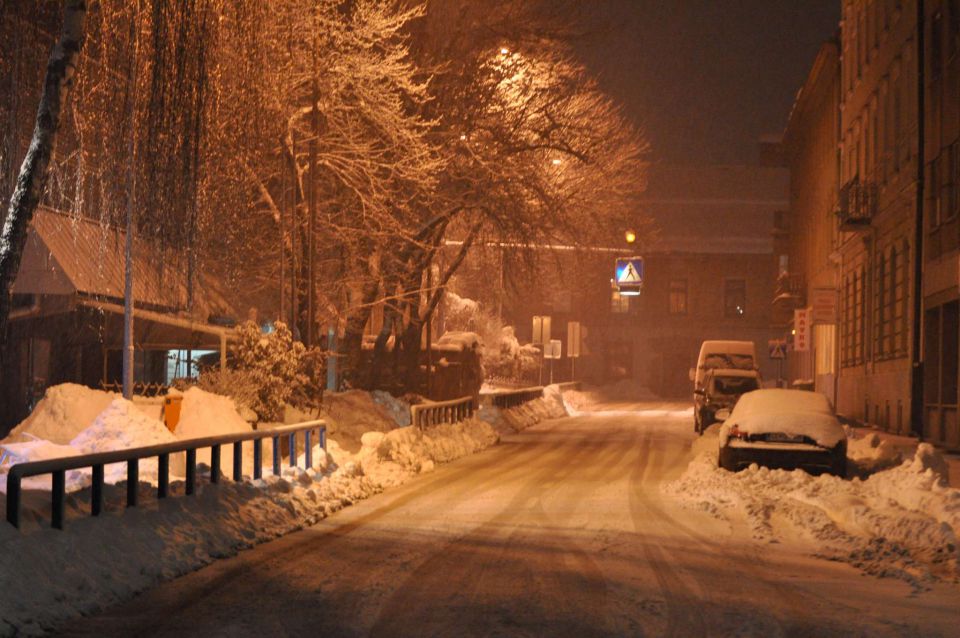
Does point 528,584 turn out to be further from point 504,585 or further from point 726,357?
point 726,357

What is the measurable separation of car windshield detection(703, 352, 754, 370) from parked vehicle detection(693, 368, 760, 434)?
271 inches

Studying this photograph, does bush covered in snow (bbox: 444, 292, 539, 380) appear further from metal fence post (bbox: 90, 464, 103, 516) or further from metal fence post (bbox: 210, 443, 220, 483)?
metal fence post (bbox: 90, 464, 103, 516)

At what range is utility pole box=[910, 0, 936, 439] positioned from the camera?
30.8 metres

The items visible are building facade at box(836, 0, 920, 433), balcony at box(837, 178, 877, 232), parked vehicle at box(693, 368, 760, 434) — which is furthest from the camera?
balcony at box(837, 178, 877, 232)

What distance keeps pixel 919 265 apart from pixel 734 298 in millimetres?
58738

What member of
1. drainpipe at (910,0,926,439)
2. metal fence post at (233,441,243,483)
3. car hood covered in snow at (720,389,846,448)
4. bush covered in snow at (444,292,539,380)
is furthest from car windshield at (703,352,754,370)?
metal fence post at (233,441,243,483)

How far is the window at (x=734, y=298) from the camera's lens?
8919 centimetres

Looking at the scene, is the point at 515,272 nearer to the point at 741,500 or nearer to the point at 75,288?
the point at 75,288

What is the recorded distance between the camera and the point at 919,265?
1226 inches

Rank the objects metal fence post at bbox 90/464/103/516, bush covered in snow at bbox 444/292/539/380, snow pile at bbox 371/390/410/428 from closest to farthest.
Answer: metal fence post at bbox 90/464/103/516
snow pile at bbox 371/390/410/428
bush covered in snow at bbox 444/292/539/380

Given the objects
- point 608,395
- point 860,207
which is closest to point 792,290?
point 608,395

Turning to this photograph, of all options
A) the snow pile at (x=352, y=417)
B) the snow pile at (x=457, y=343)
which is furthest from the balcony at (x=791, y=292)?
the snow pile at (x=352, y=417)

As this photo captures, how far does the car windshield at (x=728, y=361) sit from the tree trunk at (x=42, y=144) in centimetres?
3210

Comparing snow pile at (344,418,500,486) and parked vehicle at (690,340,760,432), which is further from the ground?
parked vehicle at (690,340,760,432)
